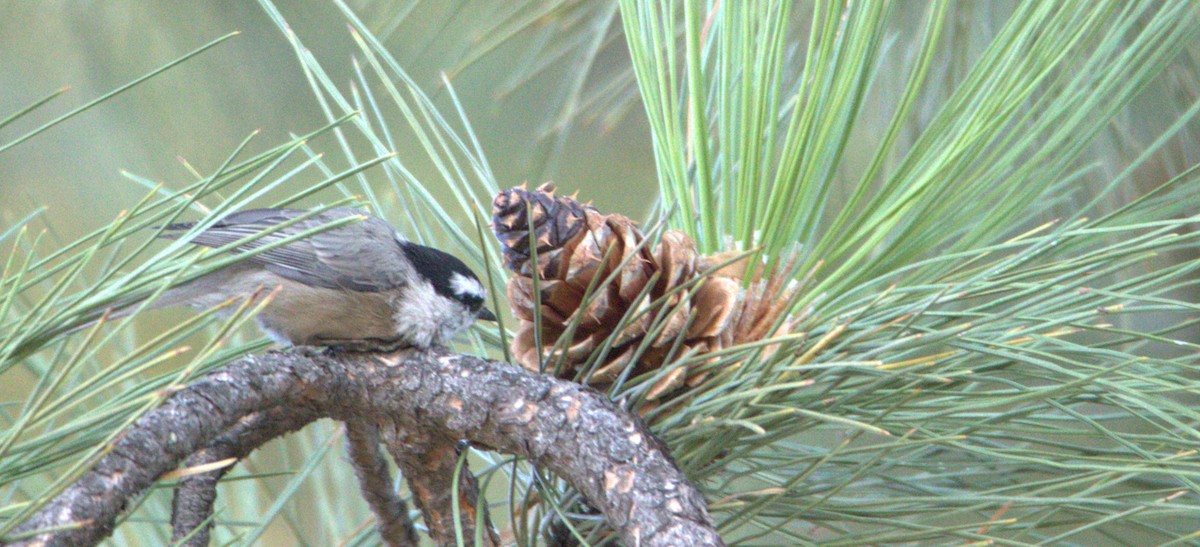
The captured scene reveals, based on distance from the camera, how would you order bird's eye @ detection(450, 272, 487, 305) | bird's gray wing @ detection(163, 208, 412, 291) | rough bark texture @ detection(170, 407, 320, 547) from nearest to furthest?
rough bark texture @ detection(170, 407, 320, 547), bird's eye @ detection(450, 272, 487, 305), bird's gray wing @ detection(163, 208, 412, 291)

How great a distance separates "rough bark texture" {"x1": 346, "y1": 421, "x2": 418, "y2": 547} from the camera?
0.94 meters

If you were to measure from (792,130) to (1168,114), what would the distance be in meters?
0.88

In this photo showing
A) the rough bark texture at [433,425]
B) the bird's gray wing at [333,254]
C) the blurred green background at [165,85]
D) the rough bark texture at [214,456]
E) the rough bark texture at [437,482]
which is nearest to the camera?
the rough bark texture at [433,425]

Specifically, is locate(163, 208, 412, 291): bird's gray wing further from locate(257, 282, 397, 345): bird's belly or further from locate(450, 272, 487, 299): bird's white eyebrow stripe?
locate(450, 272, 487, 299): bird's white eyebrow stripe

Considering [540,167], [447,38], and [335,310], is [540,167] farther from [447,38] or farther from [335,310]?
[447,38]

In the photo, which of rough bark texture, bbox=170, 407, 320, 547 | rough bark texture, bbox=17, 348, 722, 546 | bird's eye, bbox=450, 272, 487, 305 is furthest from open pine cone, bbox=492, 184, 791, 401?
bird's eye, bbox=450, 272, 487, 305

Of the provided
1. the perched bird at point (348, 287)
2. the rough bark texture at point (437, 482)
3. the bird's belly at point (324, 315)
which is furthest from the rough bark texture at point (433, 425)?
the bird's belly at point (324, 315)

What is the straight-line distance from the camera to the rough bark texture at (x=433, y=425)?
629 millimetres

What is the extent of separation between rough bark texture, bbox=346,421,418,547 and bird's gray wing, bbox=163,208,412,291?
485 millimetres

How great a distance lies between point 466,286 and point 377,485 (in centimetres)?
39

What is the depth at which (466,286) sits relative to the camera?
1313 millimetres

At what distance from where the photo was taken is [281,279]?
1.50 metres

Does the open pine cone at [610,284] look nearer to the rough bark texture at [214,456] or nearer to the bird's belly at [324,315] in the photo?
the rough bark texture at [214,456]

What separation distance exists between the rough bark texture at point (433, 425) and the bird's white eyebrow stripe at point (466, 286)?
15.3 inches
